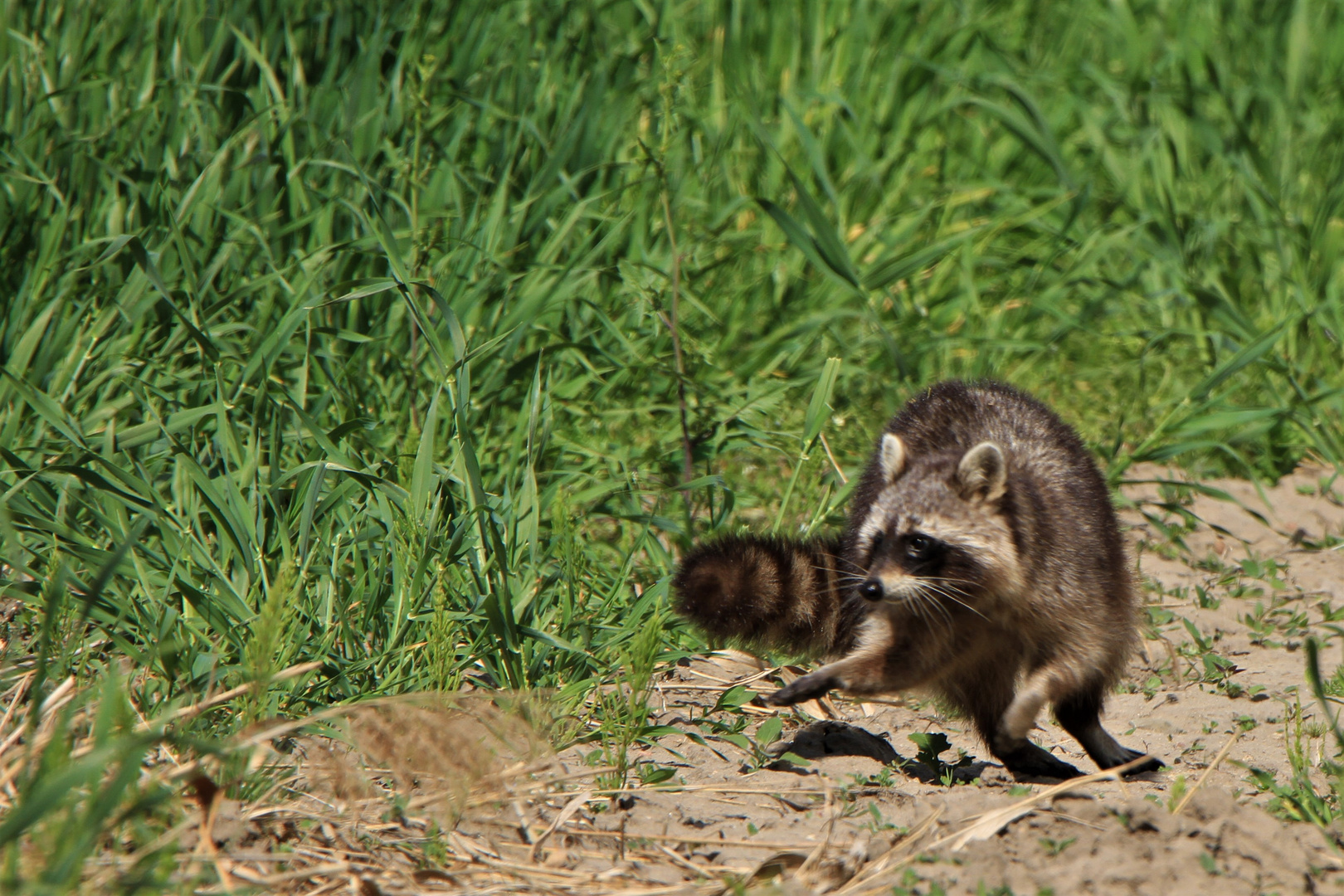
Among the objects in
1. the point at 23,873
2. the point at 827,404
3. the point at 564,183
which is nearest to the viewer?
the point at 23,873

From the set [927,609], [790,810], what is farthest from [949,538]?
[790,810]

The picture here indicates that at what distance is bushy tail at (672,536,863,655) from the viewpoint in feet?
11.8

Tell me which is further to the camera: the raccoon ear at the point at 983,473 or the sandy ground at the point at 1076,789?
the raccoon ear at the point at 983,473

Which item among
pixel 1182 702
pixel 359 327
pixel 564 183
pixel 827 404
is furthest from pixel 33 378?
pixel 1182 702

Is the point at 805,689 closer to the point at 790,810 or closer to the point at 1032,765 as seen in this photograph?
the point at 790,810

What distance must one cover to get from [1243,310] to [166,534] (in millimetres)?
4825

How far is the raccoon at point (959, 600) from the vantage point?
3.64m

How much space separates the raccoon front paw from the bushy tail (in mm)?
190

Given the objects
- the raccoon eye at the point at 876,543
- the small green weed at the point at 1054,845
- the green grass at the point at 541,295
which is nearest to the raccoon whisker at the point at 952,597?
the raccoon eye at the point at 876,543

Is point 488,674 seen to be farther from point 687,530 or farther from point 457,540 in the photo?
point 687,530

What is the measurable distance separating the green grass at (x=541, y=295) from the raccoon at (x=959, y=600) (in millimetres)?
381

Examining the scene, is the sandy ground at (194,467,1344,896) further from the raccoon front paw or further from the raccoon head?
the raccoon head

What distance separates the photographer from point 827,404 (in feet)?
14.4

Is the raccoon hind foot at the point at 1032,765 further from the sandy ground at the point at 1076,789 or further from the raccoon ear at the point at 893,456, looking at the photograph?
the raccoon ear at the point at 893,456
